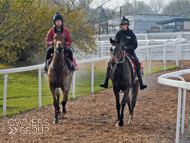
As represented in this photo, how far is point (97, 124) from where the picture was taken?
645 cm

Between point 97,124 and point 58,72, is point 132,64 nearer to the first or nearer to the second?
point 97,124

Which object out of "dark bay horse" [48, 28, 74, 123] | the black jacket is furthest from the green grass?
the black jacket

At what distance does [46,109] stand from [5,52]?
793cm

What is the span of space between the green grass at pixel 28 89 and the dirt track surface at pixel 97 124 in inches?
25.2

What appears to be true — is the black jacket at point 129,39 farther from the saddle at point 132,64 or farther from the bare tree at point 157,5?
the bare tree at point 157,5

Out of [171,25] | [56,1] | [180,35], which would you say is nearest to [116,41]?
[56,1]

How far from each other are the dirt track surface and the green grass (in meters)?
0.64

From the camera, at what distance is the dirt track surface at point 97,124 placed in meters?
5.32

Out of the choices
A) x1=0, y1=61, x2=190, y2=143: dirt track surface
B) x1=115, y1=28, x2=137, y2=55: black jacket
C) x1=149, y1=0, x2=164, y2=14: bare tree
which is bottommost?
x1=0, y1=61, x2=190, y2=143: dirt track surface

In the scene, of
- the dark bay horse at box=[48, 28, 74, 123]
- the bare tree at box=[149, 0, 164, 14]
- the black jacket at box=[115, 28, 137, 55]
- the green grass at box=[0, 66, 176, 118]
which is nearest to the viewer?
the dark bay horse at box=[48, 28, 74, 123]

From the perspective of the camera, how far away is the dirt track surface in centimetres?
532

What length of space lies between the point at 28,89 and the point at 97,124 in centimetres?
493

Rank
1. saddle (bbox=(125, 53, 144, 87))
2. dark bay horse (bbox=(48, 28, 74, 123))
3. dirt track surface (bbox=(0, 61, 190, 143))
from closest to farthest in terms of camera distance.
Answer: dirt track surface (bbox=(0, 61, 190, 143)), dark bay horse (bbox=(48, 28, 74, 123)), saddle (bbox=(125, 53, 144, 87))

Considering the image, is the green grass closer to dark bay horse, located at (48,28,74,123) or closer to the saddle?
dark bay horse, located at (48,28,74,123)
